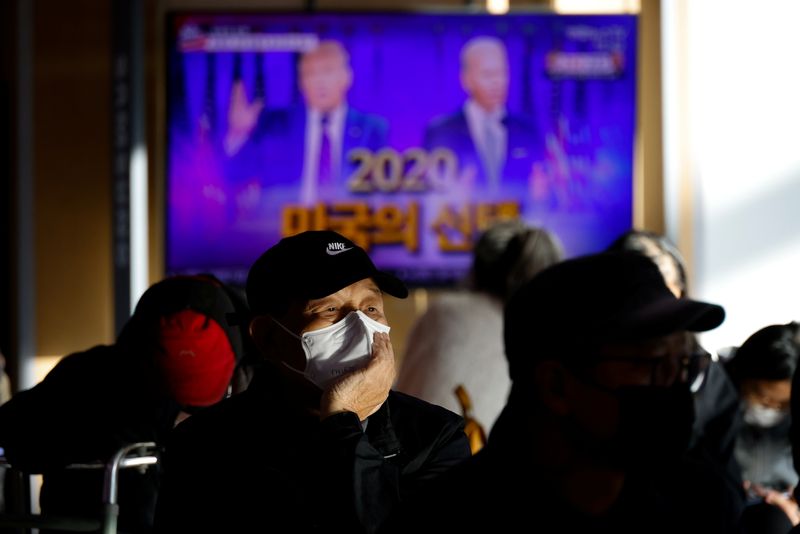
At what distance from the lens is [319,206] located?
21.3 ft

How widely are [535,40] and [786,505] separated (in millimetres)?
3432

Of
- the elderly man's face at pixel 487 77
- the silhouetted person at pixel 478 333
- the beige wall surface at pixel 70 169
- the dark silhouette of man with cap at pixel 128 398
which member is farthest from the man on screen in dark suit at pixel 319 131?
the dark silhouette of man with cap at pixel 128 398

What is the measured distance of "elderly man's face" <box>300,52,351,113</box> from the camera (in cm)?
642

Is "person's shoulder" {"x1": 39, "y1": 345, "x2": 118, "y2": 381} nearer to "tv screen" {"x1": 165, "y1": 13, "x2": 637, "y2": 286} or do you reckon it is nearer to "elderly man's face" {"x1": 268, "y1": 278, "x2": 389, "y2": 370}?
"elderly man's face" {"x1": 268, "y1": 278, "x2": 389, "y2": 370}

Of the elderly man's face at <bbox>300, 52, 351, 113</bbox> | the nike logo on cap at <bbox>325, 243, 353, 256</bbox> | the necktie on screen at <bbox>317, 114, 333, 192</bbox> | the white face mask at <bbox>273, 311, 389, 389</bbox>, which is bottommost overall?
the white face mask at <bbox>273, 311, 389, 389</bbox>

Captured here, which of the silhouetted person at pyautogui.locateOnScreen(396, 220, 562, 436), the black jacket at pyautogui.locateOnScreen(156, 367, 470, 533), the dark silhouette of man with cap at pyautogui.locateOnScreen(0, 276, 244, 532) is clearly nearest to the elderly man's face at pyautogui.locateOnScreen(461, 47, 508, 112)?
the silhouetted person at pyautogui.locateOnScreen(396, 220, 562, 436)

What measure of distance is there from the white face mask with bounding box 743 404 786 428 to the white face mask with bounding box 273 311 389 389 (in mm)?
2018

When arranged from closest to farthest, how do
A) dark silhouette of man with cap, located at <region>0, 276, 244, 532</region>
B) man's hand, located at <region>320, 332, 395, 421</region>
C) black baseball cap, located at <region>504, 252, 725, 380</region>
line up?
black baseball cap, located at <region>504, 252, 725, 380</region> < man's hand, located at <region>320, 332, 395, 421</region> < dark silhouette of man with cap, located at <region>0, 276, 244, 532</region>

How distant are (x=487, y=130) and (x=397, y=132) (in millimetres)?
475

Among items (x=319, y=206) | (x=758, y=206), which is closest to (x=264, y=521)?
(x=319, y=206)

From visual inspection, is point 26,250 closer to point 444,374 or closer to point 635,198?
point 635,198

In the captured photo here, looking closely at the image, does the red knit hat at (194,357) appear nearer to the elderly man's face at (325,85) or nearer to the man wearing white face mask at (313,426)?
the man wearing white face mask at (313,426)

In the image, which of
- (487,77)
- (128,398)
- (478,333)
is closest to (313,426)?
(128,398)

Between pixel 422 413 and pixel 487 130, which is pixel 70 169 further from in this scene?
pixel 422 413
